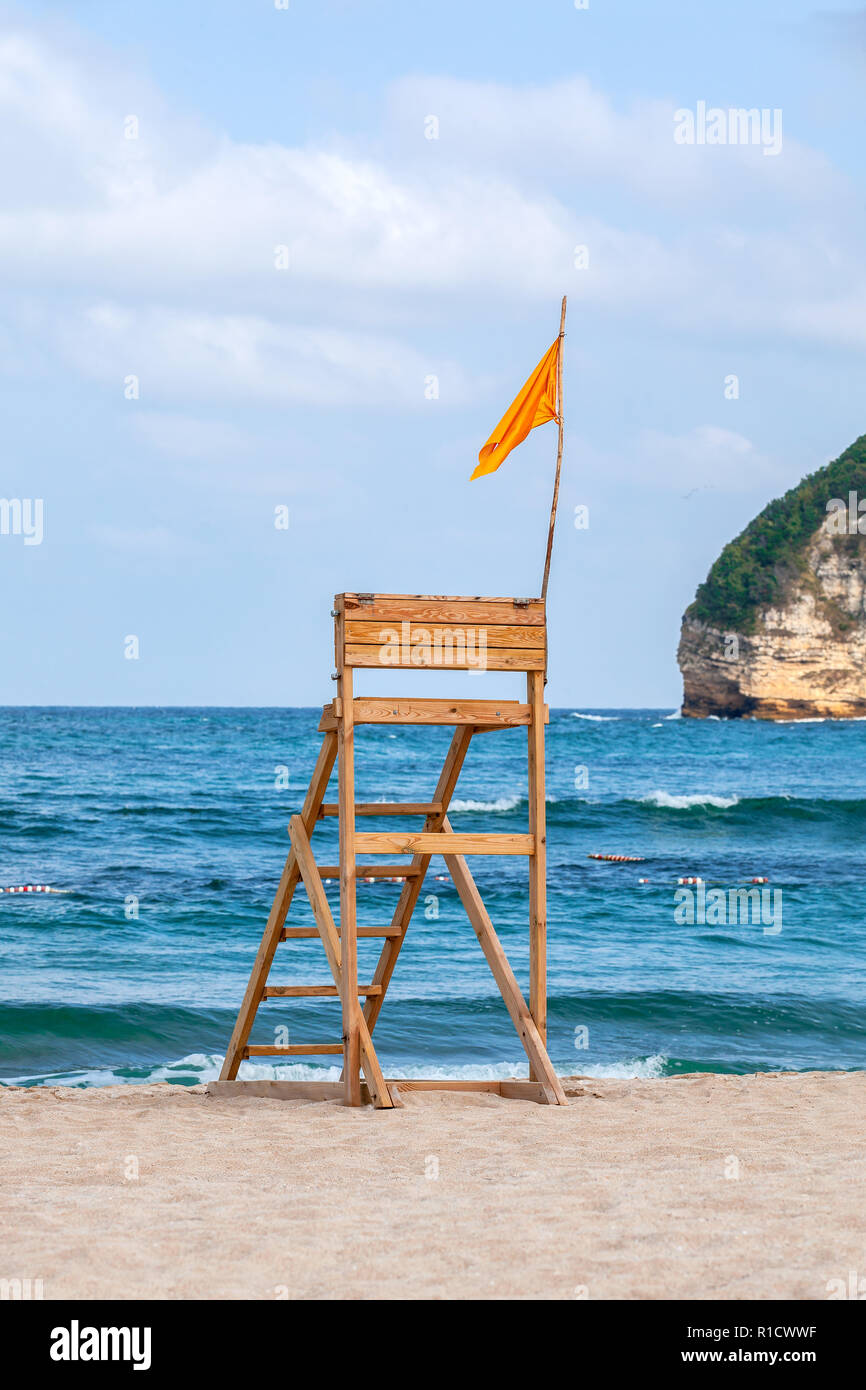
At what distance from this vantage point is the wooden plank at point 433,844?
22.9 ft

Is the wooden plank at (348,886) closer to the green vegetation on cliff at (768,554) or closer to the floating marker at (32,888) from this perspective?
the floating marker at (32,888)

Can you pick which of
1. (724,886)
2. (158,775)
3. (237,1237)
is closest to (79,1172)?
(237,1237)

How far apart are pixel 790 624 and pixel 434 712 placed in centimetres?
7487

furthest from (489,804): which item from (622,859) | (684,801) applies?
(622,859)

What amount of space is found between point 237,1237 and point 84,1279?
609 millimetres

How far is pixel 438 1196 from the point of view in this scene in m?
5.07

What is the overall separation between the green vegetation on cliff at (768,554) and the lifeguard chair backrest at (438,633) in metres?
74.7

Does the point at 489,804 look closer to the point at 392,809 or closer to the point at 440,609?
the point at 392,809

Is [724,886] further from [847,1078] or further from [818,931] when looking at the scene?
[847,1078]

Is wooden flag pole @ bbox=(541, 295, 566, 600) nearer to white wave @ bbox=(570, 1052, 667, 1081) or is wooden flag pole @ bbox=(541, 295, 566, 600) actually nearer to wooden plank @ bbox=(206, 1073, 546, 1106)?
wooden plank @ bbox=(206, 1073, 546, 1106)

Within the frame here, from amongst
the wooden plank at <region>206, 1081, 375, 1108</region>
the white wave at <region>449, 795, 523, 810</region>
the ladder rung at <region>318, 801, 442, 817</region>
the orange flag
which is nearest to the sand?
the wooden plank at <region>206, 1081, 375, 1108</region>

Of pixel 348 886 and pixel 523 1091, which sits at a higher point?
pixel 348 886

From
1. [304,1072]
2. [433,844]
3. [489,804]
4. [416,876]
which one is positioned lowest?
[489,804]

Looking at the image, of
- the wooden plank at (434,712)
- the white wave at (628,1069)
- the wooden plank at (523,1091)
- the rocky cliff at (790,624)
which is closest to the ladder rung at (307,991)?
the wooden plank at (523,1091)
